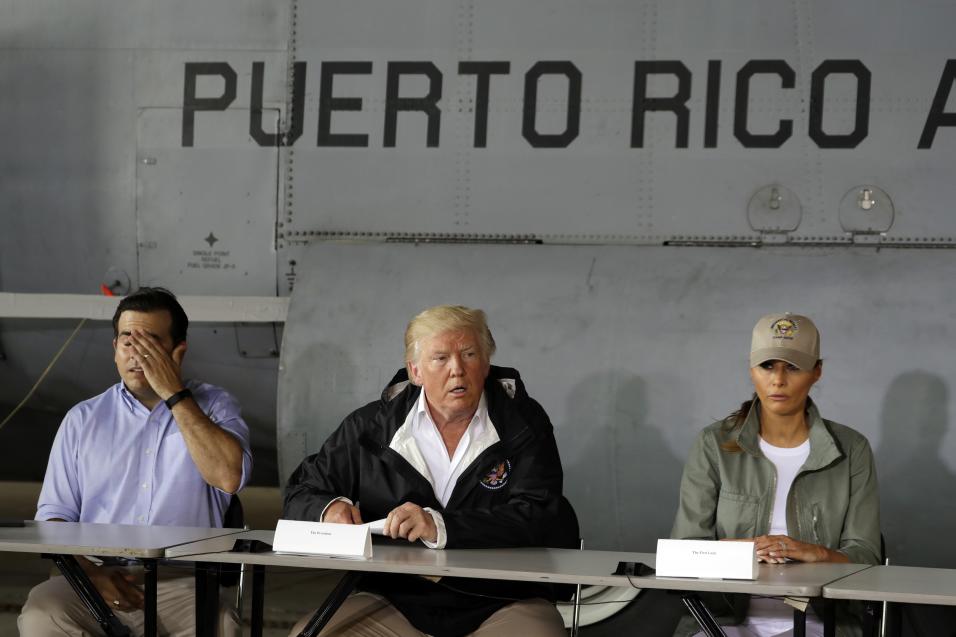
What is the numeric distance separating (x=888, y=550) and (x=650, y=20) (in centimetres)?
254

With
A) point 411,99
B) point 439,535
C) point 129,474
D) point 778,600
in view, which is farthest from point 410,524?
point 411,99

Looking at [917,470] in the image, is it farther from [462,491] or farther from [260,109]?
[260,109]

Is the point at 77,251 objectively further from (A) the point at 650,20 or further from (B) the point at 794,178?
(B) the point at 794,178

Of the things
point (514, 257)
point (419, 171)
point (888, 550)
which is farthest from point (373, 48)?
point (888, 550)

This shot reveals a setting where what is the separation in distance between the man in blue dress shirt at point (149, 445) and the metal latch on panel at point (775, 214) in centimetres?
242

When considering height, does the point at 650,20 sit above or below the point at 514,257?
above

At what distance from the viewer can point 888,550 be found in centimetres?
486

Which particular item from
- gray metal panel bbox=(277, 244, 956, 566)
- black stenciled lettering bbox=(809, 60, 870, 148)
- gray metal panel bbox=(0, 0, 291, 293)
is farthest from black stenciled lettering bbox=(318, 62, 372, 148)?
black stenciled lettering bbox=(809, 60, 870, 148)

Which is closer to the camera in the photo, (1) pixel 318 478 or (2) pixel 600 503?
(1) pixel 318 478

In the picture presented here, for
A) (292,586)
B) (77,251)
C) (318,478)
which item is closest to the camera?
(318,478)

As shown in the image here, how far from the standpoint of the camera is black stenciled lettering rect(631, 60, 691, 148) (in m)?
5.40

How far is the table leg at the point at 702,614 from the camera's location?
313 centimetres

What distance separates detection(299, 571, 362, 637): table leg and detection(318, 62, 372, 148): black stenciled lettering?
273 cm

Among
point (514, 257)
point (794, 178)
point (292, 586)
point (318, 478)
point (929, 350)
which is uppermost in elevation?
point (794, 178)
